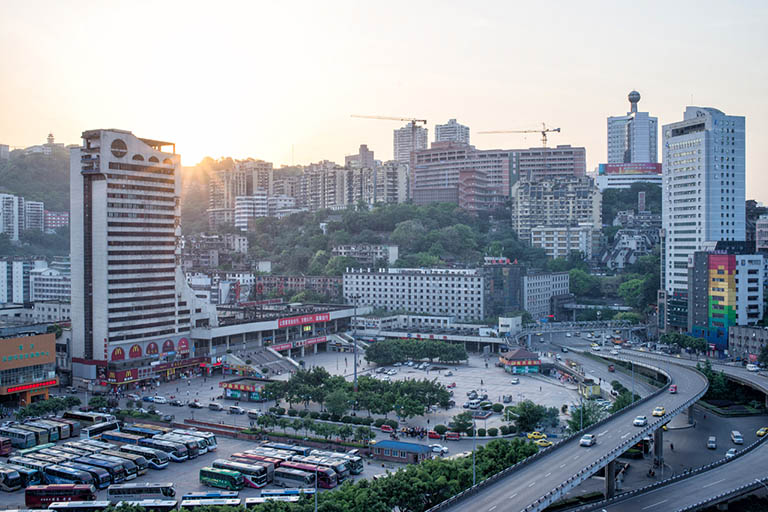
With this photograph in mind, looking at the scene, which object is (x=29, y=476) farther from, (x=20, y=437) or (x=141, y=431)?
(x=141, y=431)

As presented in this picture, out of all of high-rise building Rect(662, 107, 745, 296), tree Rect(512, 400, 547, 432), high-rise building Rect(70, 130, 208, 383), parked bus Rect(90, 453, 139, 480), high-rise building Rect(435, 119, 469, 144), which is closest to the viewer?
parked bus Rect(90, 453, 139, 480)

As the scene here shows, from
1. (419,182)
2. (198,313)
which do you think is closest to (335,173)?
(419,182)

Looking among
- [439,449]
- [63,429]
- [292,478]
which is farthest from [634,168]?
[292,478]

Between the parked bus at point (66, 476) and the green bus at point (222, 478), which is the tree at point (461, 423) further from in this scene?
the parked bus at point (66, 476)

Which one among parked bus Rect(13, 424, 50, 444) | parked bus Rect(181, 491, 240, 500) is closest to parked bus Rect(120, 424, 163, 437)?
parked bus Rect(13, 424, 50, 444)

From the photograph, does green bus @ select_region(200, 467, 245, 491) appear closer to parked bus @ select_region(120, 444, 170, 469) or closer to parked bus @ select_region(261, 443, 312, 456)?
parked bus @ select_region(120, 444, 170, 469)

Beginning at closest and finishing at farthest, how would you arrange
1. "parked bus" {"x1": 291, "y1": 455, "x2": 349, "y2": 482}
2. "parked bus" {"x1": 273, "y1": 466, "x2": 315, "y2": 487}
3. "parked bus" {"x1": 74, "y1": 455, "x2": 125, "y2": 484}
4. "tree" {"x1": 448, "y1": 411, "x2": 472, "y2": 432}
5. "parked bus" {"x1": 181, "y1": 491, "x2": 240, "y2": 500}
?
"parked bus" {"x1": 181, "y1": 491, "x2": 240, "y2": 500} < "parked bus" {"x1": 273, "y1": 466, "x2": 315, "y2": 487} < "parked bus" {"x1": 291, "y1": 455, "x2": 349, "y2": 482} < "parked bus" {"x1": 74, "y1": 455, "x2": 125, "y2": 484} < "tree" {"x1": 448, "y1": 411, "x2": 472, "y2": 432}

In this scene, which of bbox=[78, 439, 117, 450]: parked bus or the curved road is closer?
the curved road
